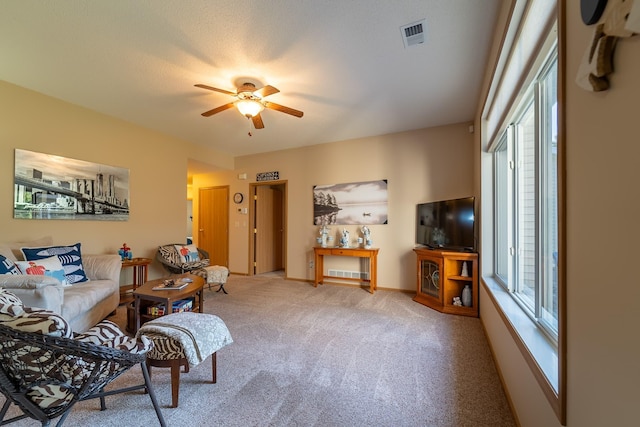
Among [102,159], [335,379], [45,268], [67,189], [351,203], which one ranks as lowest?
[335,379]

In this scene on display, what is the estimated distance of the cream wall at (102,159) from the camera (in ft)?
9.44

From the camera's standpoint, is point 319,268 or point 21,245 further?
point 319,268

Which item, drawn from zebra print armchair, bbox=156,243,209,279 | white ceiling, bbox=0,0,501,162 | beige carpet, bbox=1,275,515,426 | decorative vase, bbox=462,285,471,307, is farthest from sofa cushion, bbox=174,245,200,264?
decorative vase, bbox=462,285,471,307

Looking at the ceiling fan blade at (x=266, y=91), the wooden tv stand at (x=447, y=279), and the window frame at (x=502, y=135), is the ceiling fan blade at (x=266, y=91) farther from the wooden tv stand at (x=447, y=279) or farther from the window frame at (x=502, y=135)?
the wooden tv stand at (x=447, y=279)

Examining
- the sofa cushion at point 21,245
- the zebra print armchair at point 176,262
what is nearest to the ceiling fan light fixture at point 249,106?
the zebra print armchair at point 176,262

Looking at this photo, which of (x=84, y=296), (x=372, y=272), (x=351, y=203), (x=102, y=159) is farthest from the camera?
(x=351, y=203)

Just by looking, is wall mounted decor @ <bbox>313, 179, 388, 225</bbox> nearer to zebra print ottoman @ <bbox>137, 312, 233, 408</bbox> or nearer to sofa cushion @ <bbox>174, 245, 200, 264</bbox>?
sofa cushion @ <bbox>174, 245, 200, 264</bbox>

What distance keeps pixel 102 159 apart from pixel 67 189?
0.58 metres

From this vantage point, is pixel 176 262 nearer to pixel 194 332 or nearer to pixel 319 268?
pixel 319 268

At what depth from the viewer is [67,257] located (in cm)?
287

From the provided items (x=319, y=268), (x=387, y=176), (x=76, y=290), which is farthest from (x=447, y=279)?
(x=76, y=290)

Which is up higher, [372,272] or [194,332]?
[194,332]
